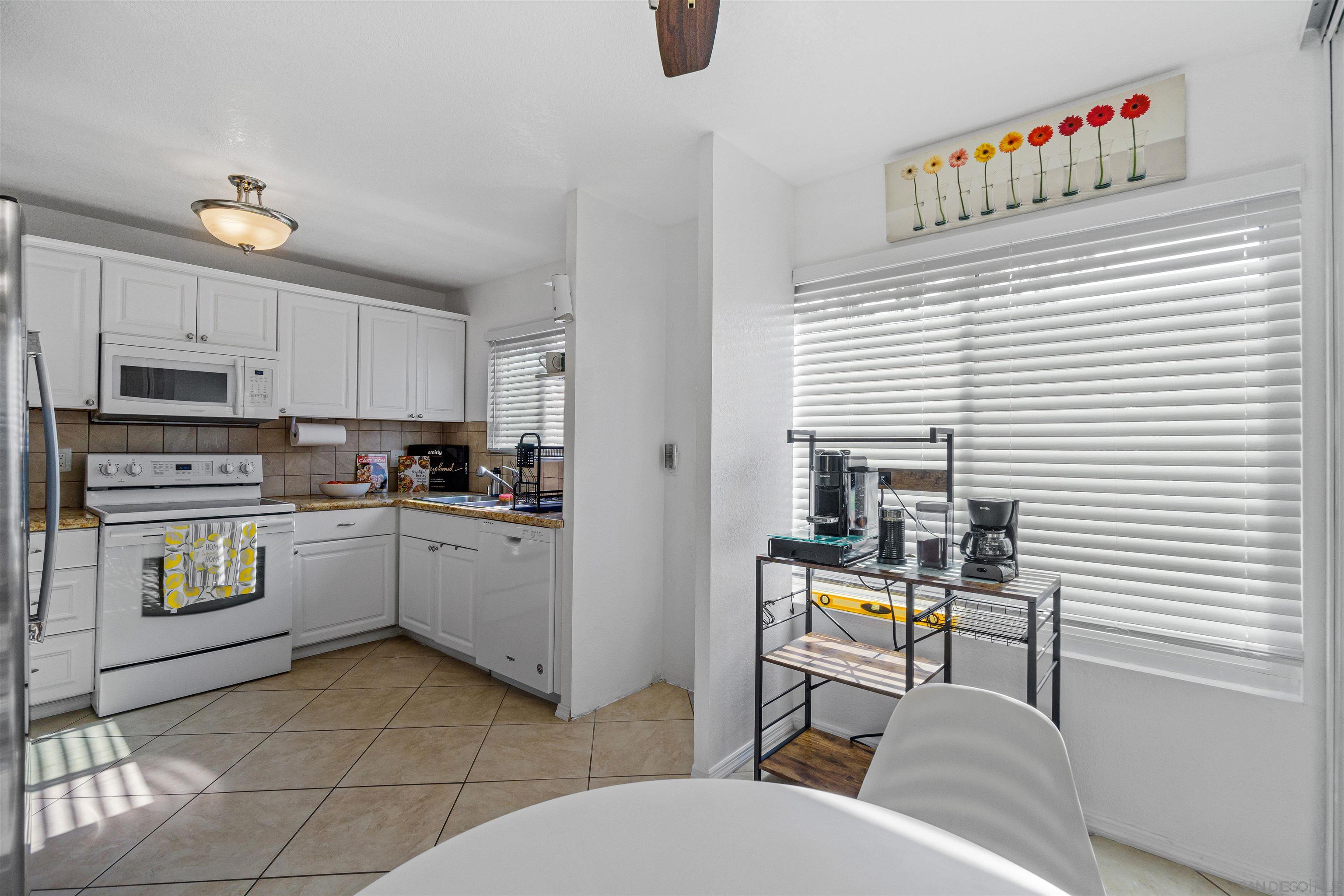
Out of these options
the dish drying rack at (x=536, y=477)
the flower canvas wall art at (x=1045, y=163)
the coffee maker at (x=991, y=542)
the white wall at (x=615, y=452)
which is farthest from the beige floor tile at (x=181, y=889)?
the flower canvas wall art at (x=1045, y=163)

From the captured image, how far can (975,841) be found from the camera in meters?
1.16

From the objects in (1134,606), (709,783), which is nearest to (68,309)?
(709,783)

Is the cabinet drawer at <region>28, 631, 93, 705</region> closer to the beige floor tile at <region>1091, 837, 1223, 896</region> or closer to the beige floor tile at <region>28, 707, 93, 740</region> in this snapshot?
the beige floor tile at <region>28, 707, 93, 740</region>

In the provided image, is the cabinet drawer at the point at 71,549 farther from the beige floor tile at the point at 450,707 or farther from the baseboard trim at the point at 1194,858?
the baseboard trim at the point at 1194,858

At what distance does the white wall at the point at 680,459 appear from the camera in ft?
10.5

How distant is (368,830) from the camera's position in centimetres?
203

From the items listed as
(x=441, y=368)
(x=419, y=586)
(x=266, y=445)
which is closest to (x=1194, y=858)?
(x=419, y=586)

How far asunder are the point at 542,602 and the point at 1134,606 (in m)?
2.39

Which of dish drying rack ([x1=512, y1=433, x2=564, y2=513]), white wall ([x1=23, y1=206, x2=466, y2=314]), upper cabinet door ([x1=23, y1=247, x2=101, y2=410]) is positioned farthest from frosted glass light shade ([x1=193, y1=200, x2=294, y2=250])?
dish drying rack ([x1=512, y1=433, x2=564, y2=513])

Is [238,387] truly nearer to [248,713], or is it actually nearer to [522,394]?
[522,394]

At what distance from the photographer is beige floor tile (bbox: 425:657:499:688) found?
328 centimetres

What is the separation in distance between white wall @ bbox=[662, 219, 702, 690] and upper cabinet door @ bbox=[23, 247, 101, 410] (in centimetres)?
291

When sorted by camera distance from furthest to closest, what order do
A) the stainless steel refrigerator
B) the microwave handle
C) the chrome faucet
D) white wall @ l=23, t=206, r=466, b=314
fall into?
1. the chrome faucet
2. the microwave handle
3. white wall @ l=23, t=206, r=466, b=314
4. the stainless steel refrigerator

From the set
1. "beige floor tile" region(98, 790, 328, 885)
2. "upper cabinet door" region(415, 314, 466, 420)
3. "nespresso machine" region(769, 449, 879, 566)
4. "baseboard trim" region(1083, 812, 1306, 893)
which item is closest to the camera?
"baseboard trim" region(1083, 812, 1306, 893)
